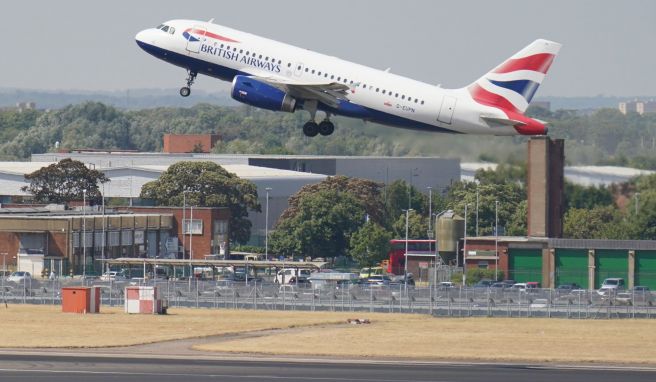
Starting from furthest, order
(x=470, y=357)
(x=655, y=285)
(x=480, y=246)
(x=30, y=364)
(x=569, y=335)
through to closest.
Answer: (x=480, y=246) → (x=655, y=285) → (x=569, y=335) → (x=470, y=357) → (x=30, y=364)

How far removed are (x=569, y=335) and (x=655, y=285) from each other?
5757 cm

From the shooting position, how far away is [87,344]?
3839 inches

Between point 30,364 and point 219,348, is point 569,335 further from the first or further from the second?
point 30,364

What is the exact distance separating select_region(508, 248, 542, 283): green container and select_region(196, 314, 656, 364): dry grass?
4810 cm

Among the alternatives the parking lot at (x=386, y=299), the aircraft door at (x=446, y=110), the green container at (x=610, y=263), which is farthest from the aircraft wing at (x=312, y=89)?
the green container at (x=610, y=263)

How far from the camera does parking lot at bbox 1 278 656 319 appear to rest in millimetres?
126625

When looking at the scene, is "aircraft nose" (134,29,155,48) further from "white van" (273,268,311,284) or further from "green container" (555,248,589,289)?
"green container" (555,248,589,289)

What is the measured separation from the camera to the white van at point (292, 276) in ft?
542

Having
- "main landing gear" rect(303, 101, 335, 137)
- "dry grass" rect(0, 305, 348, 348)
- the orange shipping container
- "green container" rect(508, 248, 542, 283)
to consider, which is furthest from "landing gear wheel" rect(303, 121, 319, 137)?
"green container" rect(508, 248, 542, 283)

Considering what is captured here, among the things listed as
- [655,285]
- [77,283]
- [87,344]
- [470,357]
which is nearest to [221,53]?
[87,344]

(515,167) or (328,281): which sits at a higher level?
(515,167)

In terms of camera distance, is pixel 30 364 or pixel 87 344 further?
pixel 87 344

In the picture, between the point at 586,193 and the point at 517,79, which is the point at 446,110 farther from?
the point at 586,193

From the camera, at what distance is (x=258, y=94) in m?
111
